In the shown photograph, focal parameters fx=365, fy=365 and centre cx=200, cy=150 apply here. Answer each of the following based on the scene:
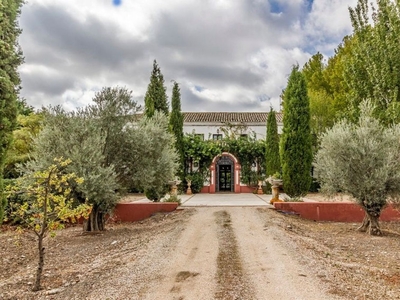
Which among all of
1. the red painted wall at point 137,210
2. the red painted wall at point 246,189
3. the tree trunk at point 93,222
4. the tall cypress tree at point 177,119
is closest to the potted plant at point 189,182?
the tall cypress tree at point 177,119

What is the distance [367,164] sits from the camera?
10227 mm

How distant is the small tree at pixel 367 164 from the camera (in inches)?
398

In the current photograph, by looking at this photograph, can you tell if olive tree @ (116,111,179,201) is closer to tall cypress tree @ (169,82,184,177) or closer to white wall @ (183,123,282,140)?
tall cypress tree @ (169,82,184,177)

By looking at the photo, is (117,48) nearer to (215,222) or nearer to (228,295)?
(215,222)

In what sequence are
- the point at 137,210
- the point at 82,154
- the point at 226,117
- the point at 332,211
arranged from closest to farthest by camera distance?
the point at 82,154
the point at 332,211
the point at 137,210
the point at 226,117

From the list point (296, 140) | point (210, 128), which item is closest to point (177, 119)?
point (296, 140)

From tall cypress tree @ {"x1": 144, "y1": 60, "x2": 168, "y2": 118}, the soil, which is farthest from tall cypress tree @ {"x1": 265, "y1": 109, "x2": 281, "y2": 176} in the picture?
the soil

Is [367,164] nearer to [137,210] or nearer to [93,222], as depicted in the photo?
[137,210]

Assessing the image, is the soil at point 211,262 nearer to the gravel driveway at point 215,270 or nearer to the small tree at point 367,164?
the gravel driveway at point 215,270

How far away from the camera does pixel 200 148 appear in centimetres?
2375

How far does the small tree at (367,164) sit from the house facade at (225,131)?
1383cm

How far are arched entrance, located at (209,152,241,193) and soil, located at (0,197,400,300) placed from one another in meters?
12.8

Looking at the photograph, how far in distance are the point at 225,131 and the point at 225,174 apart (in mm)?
4097

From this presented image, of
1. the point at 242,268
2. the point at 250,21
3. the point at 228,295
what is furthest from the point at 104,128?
the point at 228,295
